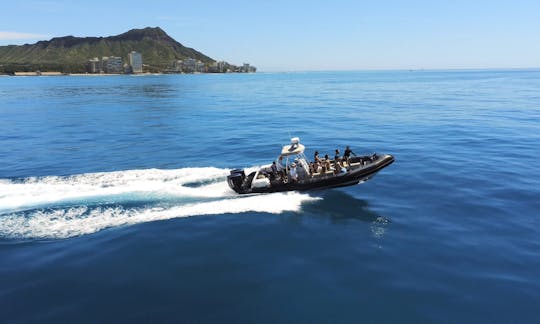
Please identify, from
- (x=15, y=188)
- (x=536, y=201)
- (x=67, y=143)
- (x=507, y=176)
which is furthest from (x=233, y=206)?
(x=67, y=143)

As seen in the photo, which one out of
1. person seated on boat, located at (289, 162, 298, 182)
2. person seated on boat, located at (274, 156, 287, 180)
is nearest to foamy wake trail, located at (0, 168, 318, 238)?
person seated on boat, located at (289, 162, 298, 182)

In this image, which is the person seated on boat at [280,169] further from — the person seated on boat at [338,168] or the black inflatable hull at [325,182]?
the person seated on boat at [338,168]

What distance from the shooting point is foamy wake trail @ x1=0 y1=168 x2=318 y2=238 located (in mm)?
18734

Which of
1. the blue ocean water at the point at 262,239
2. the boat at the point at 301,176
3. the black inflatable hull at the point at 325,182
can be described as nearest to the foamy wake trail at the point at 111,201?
the blue ocean water at the point at 262,239

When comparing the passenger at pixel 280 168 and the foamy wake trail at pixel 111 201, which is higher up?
the passenger at pixel 280 168

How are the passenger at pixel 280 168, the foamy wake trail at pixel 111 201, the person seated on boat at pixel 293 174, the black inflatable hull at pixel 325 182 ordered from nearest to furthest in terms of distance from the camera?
the foamy wake trail at pixel 111 201, the black inflatable hull at pixel 325 182, the person seated on boat at pixel 293 174, the passenger at pixel 280 168

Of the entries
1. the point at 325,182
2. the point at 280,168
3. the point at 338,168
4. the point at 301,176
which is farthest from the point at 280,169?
the point at 338,168

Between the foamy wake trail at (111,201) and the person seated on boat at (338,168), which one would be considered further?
the person seated on boat at (338,168)

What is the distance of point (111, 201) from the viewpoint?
837 inches

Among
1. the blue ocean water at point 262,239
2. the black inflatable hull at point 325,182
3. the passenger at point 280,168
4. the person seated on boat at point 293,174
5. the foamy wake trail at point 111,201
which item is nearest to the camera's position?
the blue ocean water at point 262,239

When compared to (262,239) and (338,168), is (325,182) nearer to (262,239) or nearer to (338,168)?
(338,168)

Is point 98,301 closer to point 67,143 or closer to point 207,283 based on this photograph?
point 207,283

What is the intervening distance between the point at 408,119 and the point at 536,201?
3213 cm

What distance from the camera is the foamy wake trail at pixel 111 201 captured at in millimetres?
18734
